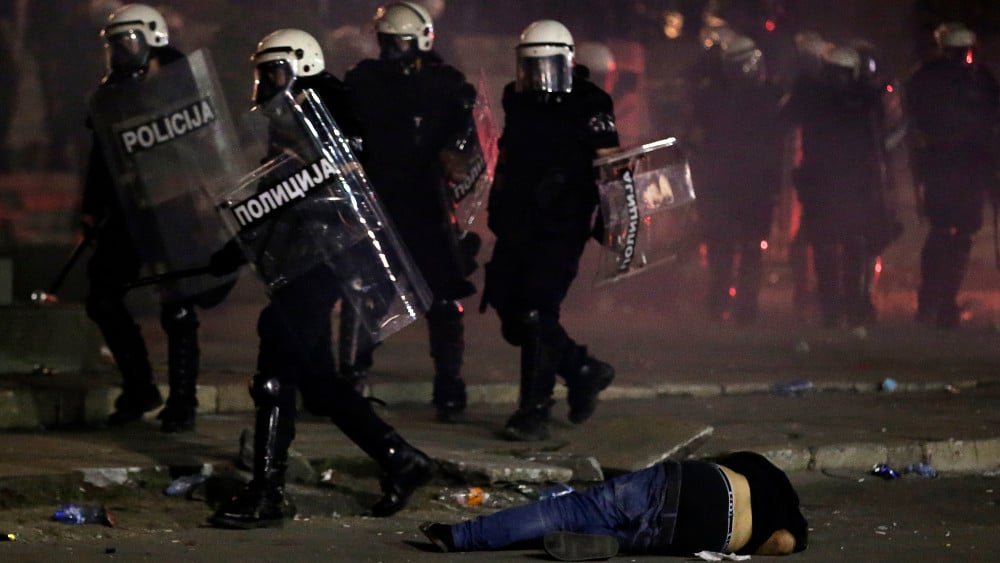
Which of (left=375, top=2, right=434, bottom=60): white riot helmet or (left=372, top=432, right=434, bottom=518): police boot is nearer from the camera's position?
(left=372, top=432, right=434, bottom=518): police boot

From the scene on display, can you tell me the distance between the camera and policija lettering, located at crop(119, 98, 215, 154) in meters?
7.77

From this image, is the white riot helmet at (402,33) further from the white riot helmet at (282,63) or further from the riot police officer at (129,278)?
the white riot helmet at (282,63)

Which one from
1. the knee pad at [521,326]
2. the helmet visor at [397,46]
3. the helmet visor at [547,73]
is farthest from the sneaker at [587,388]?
the helmet visor at [397,46]

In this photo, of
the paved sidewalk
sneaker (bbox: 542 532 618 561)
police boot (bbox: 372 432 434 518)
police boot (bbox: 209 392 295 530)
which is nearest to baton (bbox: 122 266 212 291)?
police boot (bbox: 209 392 295 530)

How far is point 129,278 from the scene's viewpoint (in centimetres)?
820

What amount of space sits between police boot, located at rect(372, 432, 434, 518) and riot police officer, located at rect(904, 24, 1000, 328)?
7.50m

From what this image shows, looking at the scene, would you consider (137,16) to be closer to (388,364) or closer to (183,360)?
(183,360)

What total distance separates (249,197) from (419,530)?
134cm

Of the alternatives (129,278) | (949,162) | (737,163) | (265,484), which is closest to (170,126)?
(129,278)

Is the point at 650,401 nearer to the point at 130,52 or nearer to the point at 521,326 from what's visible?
the point at 521,326

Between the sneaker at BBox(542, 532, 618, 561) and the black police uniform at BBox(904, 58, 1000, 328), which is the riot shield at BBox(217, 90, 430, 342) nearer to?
the sneaker at BBox(542, 532, 618, 561)

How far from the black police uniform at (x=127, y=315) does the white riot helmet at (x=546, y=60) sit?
1.52m

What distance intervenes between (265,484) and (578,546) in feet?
4.48

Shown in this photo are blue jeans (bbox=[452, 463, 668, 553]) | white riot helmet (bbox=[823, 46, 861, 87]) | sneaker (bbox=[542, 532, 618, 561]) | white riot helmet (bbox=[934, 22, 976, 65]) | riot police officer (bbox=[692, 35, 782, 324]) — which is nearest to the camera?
sneaker (bbox=[542, 532, 618, 561])
